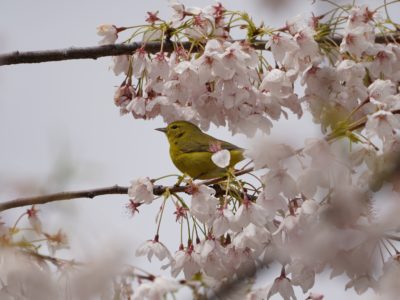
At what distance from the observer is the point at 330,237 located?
4.77ft

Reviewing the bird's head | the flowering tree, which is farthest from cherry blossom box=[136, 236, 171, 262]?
the bird's head

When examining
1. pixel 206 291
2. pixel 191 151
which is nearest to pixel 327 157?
pixel 206 291

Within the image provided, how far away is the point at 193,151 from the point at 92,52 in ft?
5.77

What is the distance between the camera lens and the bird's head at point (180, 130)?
5.69 m

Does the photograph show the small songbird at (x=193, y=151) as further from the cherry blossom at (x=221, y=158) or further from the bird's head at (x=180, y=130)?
the cherry blossom at (x=221, y=158)

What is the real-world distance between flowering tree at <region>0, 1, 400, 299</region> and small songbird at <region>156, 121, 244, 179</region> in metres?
0.70

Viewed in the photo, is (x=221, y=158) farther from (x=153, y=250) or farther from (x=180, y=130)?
(x=180, y=130)

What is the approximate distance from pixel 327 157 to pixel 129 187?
4.75 feet

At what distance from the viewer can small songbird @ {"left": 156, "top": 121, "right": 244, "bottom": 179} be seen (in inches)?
187

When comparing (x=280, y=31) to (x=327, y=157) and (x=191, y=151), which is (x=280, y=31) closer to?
(x=327, y=157)

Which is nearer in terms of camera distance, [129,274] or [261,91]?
[129,274]

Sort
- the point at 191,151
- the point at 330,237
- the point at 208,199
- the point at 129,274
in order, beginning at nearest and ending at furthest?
the point at 330,237
the point at 129,274
the point at 208,199
the point at 191,151

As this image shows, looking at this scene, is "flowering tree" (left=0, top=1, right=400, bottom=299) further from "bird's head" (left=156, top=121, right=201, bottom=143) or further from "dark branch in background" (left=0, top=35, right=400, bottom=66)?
"bird's head" (left=156, top=121, right=201, bottom=143)

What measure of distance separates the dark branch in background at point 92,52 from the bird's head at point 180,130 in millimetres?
1734
